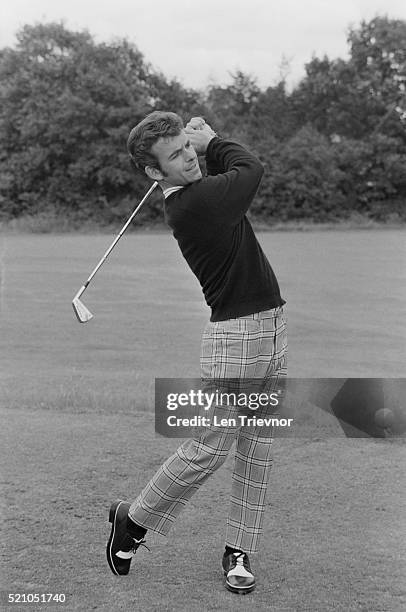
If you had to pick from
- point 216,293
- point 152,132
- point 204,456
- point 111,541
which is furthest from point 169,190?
point 111,541

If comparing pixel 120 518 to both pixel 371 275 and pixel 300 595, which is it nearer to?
pixel 300 595

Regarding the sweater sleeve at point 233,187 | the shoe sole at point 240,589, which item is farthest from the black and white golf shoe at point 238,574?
the sweater sleeve at point 233,187

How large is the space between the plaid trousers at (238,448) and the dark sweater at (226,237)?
0.05 meters

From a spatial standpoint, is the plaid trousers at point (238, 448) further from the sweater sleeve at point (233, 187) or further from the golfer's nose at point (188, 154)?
the golfer's nose at point (188, 154)

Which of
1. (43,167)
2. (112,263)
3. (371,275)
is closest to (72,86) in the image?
(43,167)

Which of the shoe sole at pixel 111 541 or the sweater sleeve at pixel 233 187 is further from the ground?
the sweater sleeve at pixel 233 187

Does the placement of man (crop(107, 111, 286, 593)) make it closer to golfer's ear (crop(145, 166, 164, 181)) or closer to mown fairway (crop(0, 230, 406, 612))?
golfer's ear (crop(145, 166, 164, 181))

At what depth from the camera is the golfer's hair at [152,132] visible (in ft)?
7.92

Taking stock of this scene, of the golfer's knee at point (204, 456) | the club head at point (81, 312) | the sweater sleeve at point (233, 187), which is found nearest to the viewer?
the sweater sleeve at point (233, 187)

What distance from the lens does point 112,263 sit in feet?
61.9

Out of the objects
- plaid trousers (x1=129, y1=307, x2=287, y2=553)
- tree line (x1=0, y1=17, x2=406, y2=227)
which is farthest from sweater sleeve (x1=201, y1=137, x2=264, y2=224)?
tree line (x1=0, y1=17, x2=406, y2=227)

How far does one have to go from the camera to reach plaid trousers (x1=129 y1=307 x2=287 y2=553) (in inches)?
97.0

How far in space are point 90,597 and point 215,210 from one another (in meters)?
1.08

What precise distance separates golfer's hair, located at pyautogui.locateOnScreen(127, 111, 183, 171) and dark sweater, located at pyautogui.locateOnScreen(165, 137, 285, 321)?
0.13 m
